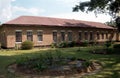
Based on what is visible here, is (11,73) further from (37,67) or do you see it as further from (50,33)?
(50,33)

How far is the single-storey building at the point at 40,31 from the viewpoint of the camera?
33344 millimetres

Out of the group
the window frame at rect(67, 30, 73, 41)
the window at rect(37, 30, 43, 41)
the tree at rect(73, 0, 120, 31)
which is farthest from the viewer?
the window frame at rect(67, 30, 73, 41)

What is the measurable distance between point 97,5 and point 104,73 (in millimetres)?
14852

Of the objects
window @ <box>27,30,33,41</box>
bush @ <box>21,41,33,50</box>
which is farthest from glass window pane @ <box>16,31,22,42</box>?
window @ <box>27,30,33,41</box>

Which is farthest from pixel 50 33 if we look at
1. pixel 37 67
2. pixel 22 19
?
pixel 37 67

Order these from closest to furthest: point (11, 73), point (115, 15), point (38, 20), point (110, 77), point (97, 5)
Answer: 1. point (110, 77)
2. point (11, 73)
3. point (97, 5)
4. point (115, 15)
5. point (38, 20)

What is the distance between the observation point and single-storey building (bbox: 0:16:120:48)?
109 ft

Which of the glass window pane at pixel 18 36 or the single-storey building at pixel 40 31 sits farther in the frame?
the glass window pane at pixel 18 36

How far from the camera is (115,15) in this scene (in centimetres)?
3269

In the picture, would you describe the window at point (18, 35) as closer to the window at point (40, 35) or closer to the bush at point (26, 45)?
the bush at point (26, 45)

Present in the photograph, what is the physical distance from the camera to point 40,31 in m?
36.5

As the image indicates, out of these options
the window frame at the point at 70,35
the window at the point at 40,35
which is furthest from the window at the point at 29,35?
the window frame at the point at 70,35

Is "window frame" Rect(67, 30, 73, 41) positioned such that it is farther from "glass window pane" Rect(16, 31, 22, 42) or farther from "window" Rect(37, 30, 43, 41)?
"glass window pane" Rect(16, 31, 22, 42)

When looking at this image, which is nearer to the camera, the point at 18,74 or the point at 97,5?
the point at 18,74
